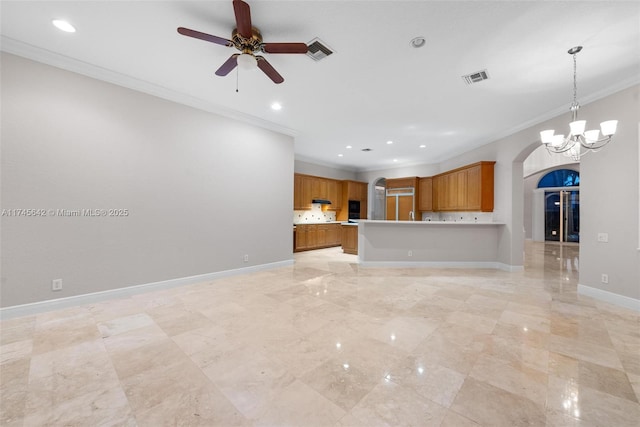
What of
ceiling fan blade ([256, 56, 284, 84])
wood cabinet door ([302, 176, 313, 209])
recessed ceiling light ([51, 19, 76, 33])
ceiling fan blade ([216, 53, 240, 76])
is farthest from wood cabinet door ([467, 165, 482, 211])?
recessed ceiling light ([51, 19, 76, 33])

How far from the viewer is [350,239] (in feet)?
24.4

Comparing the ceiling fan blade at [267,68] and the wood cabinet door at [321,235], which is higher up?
the ceiling fan blade at [267,68]

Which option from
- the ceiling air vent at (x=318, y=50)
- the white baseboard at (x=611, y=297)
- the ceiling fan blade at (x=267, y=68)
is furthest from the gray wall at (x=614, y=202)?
the ceiling fan blade at (x=267, y=68)

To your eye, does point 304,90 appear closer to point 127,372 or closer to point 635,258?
point 127,372

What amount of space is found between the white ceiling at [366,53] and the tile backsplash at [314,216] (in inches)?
165

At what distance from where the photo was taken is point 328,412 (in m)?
1.54

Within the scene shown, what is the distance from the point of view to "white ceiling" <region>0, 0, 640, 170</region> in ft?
7.55

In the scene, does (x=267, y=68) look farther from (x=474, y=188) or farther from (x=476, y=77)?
(x=474, y=188)

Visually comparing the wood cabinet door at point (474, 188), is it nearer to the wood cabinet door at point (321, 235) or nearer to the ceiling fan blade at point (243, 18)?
the wood cabinet door at point (321, 235)

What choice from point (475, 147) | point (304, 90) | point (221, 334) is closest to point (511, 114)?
point (475, 147)

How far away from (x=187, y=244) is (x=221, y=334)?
2.18 metres

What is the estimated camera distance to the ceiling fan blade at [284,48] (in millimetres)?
2348

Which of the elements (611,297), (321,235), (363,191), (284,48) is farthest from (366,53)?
(363,191)

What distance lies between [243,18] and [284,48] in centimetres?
42
